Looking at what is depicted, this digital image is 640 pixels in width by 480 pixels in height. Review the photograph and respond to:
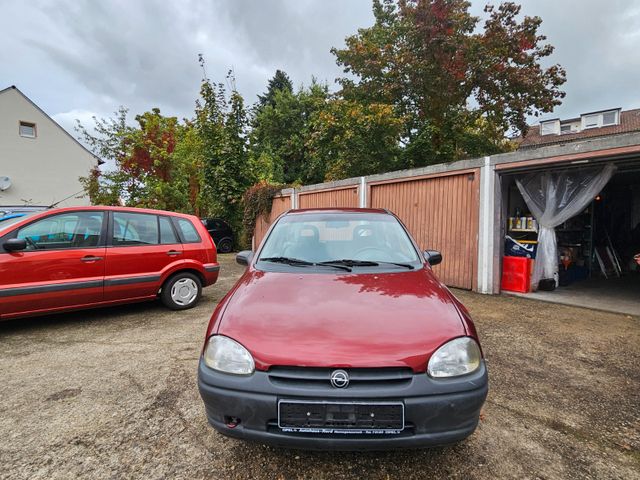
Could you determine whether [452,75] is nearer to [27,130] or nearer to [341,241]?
[341,241]

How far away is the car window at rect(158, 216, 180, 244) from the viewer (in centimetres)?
496

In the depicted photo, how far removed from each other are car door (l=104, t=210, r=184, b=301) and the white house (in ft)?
53.8

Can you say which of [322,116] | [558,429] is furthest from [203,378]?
[322,116]

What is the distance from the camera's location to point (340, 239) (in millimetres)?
2850

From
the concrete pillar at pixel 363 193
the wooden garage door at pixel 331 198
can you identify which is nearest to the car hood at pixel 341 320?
the concrete pillar at pixel 363 193

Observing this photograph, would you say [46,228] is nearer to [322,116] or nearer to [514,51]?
[322,116]

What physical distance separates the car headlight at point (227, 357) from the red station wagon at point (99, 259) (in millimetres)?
3391

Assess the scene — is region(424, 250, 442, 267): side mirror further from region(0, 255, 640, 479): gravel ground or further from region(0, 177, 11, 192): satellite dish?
region(0, 177, 11, 192): satellite dish

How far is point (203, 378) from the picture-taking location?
66.6 inches

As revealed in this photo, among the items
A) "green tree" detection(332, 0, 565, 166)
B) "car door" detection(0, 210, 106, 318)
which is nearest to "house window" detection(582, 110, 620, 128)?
"green tree" detection(332, 0, 565, 166)

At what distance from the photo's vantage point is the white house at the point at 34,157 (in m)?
17.7

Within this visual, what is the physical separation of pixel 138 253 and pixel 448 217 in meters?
5.73

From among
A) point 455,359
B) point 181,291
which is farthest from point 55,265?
point 455,359

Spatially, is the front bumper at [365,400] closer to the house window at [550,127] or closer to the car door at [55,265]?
the car door at [55,265]
